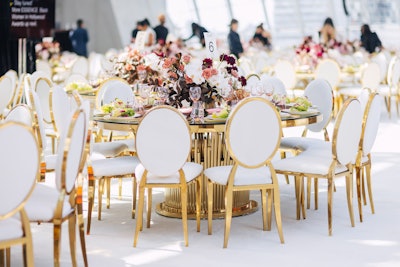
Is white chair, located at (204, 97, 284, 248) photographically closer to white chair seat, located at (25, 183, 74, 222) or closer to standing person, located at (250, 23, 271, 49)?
white chair seat, located at (25, 183, 74, 222)

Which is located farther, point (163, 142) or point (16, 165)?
point (163, 142)

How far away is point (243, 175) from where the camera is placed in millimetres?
5230

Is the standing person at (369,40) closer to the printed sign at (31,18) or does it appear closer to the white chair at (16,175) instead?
the printed sign at (31,18)

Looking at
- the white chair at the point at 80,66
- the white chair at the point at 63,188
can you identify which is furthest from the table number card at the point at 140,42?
the white chair at the point at 63,188

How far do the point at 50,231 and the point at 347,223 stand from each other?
7.22 feet

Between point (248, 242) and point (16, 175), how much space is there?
205 cm

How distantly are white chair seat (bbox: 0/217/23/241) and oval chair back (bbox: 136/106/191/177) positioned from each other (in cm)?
139

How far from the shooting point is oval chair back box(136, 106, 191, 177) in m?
5.05

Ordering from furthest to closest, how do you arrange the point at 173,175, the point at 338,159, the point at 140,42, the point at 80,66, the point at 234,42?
the point at 234,42 → the point at 80,66 → the point at 140,42 → the point at 338,159 → the point at 173,175

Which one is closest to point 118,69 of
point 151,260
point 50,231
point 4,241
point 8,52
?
point 8,52

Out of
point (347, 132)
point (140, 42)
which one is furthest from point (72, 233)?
point (140, 42)

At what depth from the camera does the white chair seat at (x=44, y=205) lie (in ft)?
13.4

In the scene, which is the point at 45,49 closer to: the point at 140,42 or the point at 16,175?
the point at 140,42

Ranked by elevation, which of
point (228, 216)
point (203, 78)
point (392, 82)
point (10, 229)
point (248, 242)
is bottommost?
point (248, 242)
